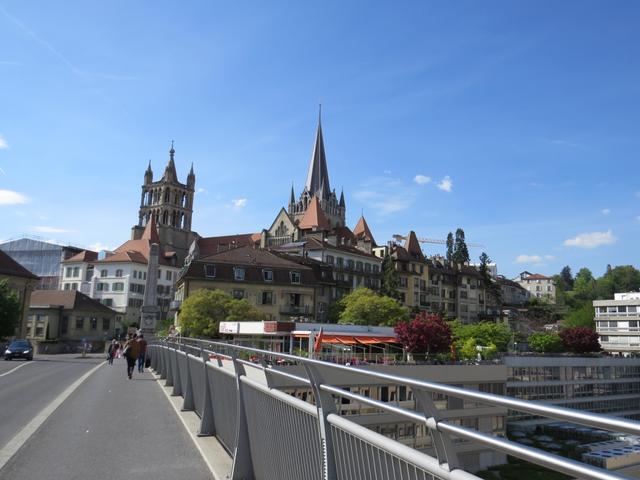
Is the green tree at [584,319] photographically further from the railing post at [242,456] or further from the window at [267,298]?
the railing post at [242,456]

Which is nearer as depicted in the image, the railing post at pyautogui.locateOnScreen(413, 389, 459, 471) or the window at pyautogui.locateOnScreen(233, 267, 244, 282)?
the railing post at pyautogui.locateOnScreen(413, 389, 459, 471)

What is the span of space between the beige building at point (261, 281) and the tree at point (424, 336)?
1693 cm

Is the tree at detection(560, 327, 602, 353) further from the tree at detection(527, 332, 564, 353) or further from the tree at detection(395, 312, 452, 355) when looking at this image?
the tree at detection(395, 312, 452, 355)

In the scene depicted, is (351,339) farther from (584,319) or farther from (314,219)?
(584,319)

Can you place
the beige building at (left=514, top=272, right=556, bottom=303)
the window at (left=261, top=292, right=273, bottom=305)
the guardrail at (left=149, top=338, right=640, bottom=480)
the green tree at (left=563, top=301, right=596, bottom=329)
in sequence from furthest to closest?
the beige building at (left=514, top=272, right=556, bottom=303) < the green tree at (left=563, top=301, right=596, bottom=329) < the window at (left=261, top=292, right=273, bottom=305) < the guardrail at (left=149, top=338, right=640, bottom=480)

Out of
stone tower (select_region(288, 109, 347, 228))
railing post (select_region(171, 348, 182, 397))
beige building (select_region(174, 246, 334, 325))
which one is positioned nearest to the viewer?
railing post (select_region(171, 348, 182, 397))

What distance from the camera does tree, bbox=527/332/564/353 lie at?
80.9 metres

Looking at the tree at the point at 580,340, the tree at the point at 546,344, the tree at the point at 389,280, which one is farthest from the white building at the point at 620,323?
the tree at the point at 389,280

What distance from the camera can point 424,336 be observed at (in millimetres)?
46844

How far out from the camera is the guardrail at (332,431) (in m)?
1.87

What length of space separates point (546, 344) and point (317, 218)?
50.1 meters

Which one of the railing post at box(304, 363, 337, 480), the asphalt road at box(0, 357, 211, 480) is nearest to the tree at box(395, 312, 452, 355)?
the asphalt road at box(0, 357, 211, 480)

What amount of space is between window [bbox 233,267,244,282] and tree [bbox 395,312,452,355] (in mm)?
21729

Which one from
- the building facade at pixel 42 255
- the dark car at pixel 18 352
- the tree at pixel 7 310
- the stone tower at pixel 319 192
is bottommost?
the dark car at pixel 18 352
